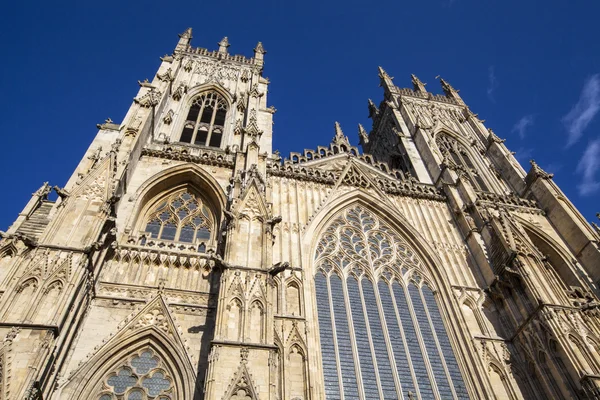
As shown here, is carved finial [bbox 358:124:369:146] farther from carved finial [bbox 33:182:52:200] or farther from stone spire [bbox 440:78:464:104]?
carved finial [bbox 33:182:52:200]

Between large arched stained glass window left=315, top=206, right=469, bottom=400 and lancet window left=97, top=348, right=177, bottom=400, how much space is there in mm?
3719

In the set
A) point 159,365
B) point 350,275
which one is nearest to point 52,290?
point 159,365

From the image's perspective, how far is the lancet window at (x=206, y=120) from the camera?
18.7 metres

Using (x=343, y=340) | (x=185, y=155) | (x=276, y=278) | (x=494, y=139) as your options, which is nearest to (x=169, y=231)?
(x=185, y=155)

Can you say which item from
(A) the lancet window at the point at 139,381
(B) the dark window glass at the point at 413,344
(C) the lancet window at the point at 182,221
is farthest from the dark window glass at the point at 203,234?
(B) the dark window glass at the point at 413,344

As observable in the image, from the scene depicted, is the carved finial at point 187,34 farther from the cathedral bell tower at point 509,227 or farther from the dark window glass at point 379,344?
the dark window glass at point 379,344

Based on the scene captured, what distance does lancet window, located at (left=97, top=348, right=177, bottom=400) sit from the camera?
9055mm

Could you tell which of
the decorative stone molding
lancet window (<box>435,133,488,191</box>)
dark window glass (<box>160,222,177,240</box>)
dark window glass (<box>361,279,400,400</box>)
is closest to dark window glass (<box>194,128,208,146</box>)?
the decorative stone molding

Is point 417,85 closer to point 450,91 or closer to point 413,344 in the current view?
point 450,91

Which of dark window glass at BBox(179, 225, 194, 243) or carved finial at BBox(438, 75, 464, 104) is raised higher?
Result: carved finial at BBox(438, 75, 464, 104)

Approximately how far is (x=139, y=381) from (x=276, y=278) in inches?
161

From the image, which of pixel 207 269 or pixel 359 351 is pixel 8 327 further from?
pixel 359 351

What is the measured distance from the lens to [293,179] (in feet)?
52.9

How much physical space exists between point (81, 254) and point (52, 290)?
38.1 inches
